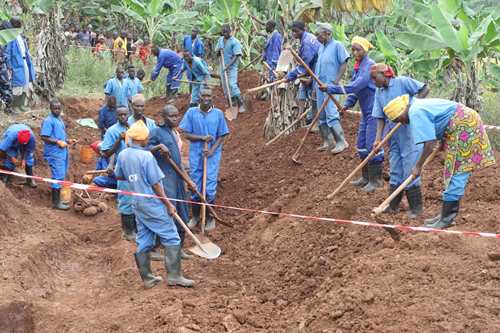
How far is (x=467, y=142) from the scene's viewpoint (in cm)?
610

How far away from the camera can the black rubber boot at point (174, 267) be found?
6.54 metres

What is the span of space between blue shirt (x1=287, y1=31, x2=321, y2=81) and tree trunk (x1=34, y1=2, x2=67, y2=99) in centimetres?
697

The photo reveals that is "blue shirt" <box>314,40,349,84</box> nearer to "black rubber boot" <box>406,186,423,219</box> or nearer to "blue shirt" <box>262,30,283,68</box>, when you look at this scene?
"black rubber boot" <box>406,186,423,219</box>

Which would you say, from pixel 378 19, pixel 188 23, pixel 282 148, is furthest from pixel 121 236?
pixel 188 23

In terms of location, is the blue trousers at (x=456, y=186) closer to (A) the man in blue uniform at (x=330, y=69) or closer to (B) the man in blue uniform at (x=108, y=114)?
(A) the man in blue uniform at (x=330, y=69)

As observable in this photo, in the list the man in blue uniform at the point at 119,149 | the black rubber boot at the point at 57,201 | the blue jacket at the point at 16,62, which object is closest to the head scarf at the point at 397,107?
the man in blue uniform at the point at 119,149

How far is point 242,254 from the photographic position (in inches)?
319

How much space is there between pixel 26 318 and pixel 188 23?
16.9m

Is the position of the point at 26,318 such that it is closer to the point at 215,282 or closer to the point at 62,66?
the point at 215,282

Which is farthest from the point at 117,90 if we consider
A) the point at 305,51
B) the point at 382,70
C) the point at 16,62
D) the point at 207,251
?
the point at 382,70

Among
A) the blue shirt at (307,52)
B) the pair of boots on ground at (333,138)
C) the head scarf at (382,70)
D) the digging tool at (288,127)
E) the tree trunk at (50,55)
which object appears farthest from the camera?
the tree trunk at (50,55)

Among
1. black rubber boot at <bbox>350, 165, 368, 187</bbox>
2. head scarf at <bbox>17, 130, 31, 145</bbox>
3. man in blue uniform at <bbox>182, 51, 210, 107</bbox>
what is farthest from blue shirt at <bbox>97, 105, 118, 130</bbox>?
black rubber boot at <bbox>350, 165, 368, 187</bbox>

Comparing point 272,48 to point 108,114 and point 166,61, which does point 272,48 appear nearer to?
point 108,114

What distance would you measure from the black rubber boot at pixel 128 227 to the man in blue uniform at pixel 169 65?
7.49 m
